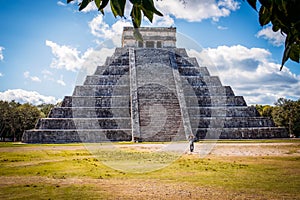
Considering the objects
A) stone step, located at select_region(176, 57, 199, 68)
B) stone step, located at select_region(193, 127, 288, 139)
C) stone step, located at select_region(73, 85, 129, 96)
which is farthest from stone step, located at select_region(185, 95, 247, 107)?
stone step, located at select_region(176, 57, 199, 68)

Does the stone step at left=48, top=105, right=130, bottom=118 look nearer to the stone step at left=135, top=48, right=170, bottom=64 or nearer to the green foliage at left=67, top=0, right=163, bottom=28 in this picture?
the stone step at left=135, top=48, right=170, bottom=64

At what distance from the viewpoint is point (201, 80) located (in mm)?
25609

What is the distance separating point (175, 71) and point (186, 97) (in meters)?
3.38

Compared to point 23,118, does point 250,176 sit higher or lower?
lower

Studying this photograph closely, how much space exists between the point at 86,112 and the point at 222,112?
927 cm

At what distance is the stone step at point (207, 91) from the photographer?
2397 cm

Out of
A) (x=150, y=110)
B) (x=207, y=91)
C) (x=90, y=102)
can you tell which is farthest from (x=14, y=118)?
(x=207, y=91)

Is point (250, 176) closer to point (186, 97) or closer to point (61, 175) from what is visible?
point (61, 175)

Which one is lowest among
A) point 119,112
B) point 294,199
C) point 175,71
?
point 294,199

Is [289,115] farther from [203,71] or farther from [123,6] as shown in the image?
[123,6]

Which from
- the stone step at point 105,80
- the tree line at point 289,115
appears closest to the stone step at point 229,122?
the stone step at point 105,80

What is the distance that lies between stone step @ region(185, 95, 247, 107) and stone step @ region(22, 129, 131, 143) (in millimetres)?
5931

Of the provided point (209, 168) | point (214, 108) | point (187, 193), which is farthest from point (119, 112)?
point (187, 193)

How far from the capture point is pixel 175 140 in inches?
739
